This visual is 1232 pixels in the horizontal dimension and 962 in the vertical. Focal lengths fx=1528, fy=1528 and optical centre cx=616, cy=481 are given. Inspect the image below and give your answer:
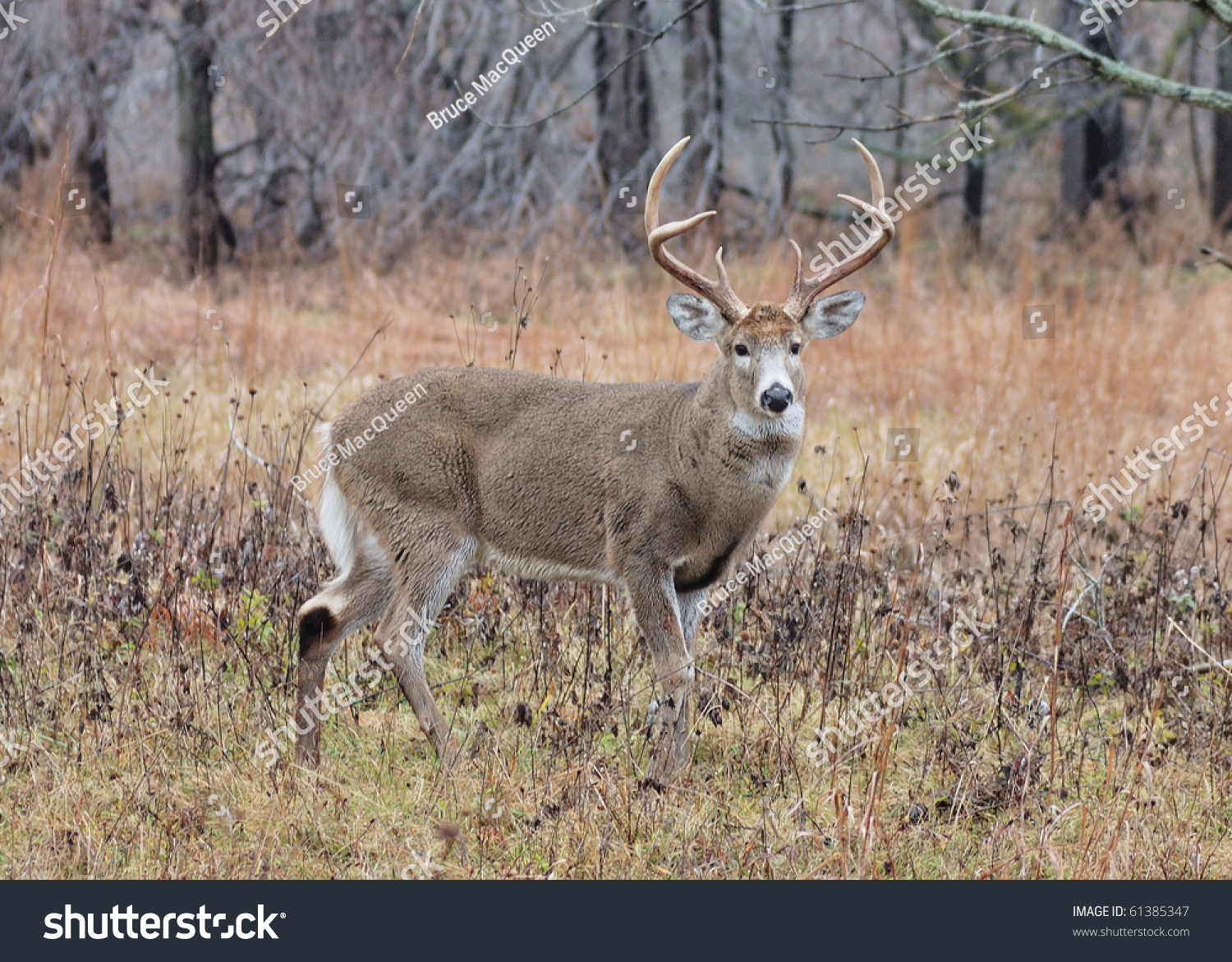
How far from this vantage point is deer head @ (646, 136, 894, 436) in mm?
5082

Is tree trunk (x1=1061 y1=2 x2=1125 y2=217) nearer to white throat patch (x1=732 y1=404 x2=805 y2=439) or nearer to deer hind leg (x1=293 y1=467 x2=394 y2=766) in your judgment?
white throat patch (x1=732 y1=404 x2=805 y2=439)

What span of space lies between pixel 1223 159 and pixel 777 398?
14649mm

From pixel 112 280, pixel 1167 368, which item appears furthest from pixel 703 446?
pixel 112 280

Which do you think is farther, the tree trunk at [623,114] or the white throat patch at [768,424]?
the tree trunk at [623,114]

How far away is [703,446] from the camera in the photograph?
526cm

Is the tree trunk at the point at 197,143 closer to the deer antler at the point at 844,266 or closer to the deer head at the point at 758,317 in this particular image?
the deer head at the point at 758,317

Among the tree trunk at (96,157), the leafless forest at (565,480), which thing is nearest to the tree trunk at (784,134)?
the leafless forest at (565,480)

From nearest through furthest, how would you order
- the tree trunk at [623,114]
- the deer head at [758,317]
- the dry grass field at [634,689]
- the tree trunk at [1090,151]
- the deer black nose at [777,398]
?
the dry grass field at [634,689]
the deer black nose at [777,398]
the deer head at [758,317]
the tree trunk at [623,114]
the tree trunk at [1090,151]

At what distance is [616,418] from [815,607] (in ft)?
3.87

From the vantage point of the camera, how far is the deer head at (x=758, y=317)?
16.7 feet

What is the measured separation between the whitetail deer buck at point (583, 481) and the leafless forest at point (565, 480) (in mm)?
320

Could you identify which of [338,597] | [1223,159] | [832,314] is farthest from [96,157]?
[1223,159]

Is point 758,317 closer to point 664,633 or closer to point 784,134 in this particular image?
point 664,633

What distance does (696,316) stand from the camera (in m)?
5.23
